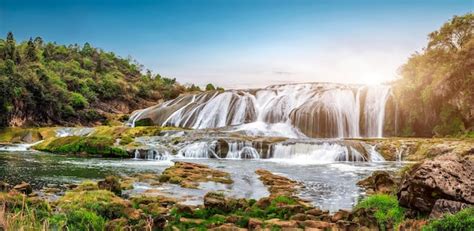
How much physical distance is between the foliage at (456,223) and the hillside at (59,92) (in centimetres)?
4754

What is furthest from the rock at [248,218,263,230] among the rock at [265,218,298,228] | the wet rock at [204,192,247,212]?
the wet rock at [204,192,247,212]

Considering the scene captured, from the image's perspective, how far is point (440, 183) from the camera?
8.72 meters

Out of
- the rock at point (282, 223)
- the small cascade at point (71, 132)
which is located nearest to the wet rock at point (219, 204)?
the rock at point (282, 223)

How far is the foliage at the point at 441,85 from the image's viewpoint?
33.9 meters

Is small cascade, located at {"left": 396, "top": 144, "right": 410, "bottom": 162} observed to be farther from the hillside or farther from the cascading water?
the hillside

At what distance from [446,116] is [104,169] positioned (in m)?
27.4

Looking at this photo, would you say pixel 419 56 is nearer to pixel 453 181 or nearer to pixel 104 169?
pixel 104 169

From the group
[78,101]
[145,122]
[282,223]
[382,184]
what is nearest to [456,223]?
[282,223]

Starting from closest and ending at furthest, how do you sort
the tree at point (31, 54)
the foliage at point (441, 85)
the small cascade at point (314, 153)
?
the small cascade at point (314, 153), the foliage at point (441, 85), the tree at point (31, 54)

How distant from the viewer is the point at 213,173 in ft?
60.6

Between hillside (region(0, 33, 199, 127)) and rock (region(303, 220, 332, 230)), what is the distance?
4502 cm

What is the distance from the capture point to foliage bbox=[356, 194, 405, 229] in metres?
9.13

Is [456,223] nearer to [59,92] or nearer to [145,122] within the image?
[145,122]

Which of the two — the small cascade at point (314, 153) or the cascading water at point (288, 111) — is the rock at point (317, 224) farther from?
the cascading water at point (288, 111)
